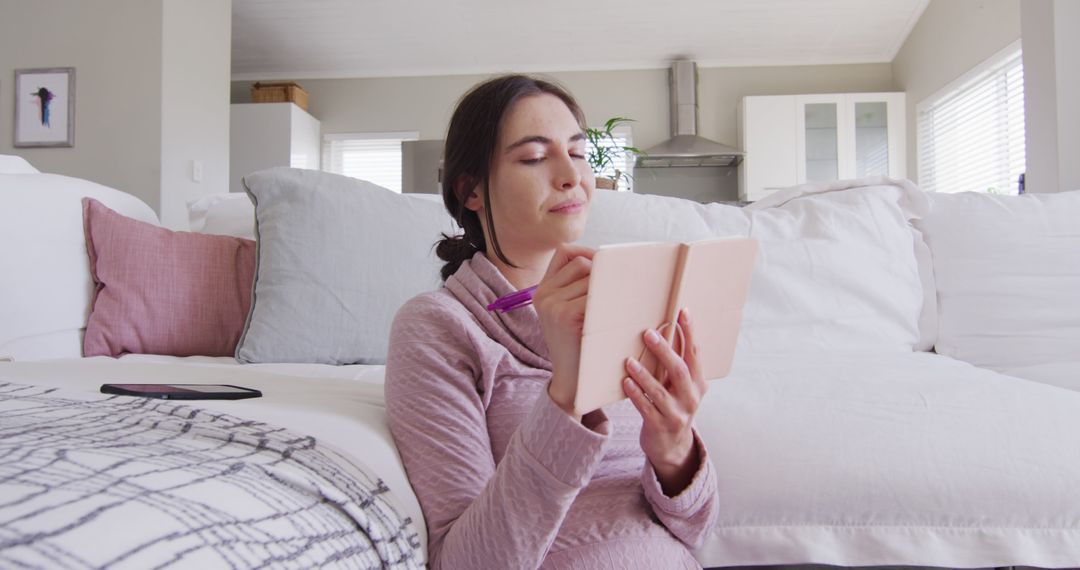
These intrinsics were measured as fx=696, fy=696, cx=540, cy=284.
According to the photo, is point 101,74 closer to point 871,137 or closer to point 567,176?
point 567,176

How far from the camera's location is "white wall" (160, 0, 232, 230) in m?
3.47

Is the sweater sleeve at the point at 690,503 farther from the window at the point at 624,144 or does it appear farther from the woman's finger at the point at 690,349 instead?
the window at the point at 624,144

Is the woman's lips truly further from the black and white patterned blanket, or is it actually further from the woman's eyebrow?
the black and white patterned blanket

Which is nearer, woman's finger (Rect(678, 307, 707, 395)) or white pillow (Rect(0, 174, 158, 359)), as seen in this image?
woman's finger (Rect(678, 307, 707, 395))

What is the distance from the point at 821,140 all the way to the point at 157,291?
5116 millimetres

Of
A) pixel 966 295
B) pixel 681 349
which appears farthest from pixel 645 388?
pixel 966 295

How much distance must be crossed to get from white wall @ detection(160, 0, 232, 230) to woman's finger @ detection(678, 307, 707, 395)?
3.27 meters

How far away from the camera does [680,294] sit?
57 centimetres

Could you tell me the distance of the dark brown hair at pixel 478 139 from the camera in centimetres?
85

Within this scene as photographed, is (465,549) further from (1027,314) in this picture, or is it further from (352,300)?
(1027,314)

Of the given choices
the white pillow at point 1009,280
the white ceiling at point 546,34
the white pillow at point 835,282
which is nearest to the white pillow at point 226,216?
the white pillow at point 835,282

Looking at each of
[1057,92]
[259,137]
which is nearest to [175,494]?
[1057,92]

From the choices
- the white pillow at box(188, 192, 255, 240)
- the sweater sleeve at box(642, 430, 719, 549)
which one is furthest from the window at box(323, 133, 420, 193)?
the sweater sleeve at box(642, 430, 719, 549)

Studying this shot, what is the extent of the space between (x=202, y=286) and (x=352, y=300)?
34 cm
